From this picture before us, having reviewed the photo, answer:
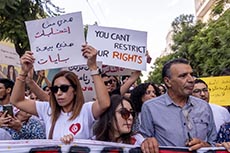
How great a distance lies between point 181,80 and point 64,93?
3.03ft

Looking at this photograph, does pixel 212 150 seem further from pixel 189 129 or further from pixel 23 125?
pixel 23 125

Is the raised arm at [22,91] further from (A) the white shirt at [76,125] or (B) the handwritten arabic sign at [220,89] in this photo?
(B) the handwritten arabic sign at [220,89]

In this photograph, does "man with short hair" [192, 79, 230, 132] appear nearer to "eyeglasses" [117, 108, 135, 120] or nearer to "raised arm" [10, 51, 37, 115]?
"eyeglasses" [117, 108, 135, 120]

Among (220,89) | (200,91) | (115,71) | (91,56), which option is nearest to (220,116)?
(200,91)

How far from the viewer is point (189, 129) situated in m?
3.54

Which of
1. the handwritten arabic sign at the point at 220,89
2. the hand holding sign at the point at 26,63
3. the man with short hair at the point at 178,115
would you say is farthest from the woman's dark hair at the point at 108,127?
the handwritten arabic sign at the point at 220,89

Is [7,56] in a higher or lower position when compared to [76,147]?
higher

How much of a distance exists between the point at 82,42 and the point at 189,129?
128 centimetres

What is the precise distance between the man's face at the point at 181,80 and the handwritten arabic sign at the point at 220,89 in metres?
3.59

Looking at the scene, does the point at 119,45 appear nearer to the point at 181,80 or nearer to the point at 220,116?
the point at 220,116

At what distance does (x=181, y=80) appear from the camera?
365cm

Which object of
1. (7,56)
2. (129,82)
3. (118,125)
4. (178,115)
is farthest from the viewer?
(7,56)

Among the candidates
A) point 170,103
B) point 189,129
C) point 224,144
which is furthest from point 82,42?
point 224,144

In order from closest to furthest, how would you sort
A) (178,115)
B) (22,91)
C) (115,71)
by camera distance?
(178,115)
(22,91)
(115,71)
